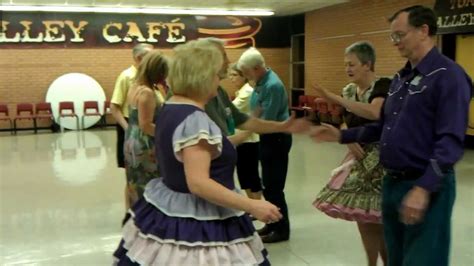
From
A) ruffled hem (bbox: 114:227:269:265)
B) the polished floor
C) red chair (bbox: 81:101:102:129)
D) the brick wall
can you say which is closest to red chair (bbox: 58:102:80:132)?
red chair (bbox: 81:101:102:129)

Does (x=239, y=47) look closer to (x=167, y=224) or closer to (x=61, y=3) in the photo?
(x=61, y=3)

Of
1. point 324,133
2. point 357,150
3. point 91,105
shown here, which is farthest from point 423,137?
point 91,105

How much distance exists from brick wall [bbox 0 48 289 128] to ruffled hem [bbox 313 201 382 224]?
33.5 ft

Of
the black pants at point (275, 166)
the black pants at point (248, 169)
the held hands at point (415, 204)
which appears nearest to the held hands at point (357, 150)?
the held hands at point (415, 204)

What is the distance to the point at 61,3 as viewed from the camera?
11.8 meters

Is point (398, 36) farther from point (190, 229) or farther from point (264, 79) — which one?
point (264, 79)

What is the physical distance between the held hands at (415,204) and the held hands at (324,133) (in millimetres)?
647

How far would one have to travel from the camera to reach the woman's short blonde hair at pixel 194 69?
70.6 inches

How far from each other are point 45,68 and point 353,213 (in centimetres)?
1184

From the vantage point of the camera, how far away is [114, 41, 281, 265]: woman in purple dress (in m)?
1.74

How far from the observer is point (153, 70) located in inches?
125

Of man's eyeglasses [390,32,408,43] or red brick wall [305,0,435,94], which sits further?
red brick wall [305,0,435,94]

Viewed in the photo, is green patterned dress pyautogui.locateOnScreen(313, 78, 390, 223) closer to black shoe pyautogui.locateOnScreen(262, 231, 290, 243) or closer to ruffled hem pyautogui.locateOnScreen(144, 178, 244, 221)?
black shoe pyautogui.locateOnScreen(262, 231, 290, 243)

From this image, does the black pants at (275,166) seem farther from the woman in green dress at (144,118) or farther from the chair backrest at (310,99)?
the chair backrest at (310,99)
